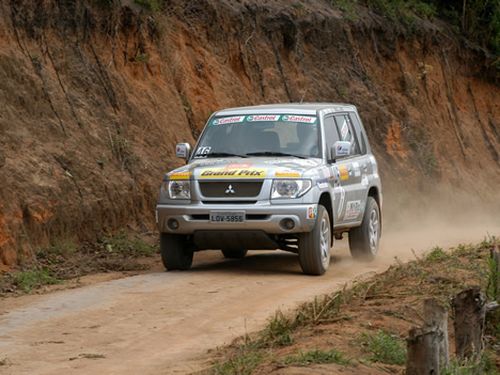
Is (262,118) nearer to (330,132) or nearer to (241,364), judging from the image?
(330,132)

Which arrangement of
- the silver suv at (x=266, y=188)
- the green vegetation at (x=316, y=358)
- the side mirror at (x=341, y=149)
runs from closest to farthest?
the green vegetation at (x=316, y=358) < the silver suv at (x=266, y=188) < the side mirror at (x=341, y=149)

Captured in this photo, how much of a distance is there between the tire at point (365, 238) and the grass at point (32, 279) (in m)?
4.09

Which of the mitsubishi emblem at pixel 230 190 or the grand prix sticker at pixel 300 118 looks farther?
the grand prix sticker at pixel 300 118

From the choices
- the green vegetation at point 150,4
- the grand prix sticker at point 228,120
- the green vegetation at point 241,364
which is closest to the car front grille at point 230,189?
the grand prix sticker at point 228,120

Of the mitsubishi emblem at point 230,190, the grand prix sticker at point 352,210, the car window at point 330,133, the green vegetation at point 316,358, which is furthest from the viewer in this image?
the grand prix sticker at point 352,210

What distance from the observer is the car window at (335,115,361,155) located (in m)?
15.4

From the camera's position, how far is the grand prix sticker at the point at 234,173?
13508 millimetres

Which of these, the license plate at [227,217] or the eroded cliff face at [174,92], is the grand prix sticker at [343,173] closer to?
the license plate at [227,217]

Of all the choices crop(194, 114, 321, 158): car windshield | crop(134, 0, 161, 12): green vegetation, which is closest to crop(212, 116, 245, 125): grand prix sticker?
crop(194, 114, 321, 158): car windshield

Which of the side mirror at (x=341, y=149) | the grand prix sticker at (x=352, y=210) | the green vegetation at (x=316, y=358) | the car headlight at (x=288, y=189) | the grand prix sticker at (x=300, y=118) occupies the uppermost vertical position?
the grand prix sticker at (x=300, y=118)

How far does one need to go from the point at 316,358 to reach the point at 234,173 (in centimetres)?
565

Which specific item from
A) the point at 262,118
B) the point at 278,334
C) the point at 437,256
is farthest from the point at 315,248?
the point at 278,334

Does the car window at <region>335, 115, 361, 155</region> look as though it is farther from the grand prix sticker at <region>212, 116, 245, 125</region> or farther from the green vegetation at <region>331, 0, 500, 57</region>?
the green vegetation at <region>331, 0, 500, 57</region>

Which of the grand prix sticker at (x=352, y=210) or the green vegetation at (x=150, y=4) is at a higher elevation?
the green vegetation at (x=150, y=4)
